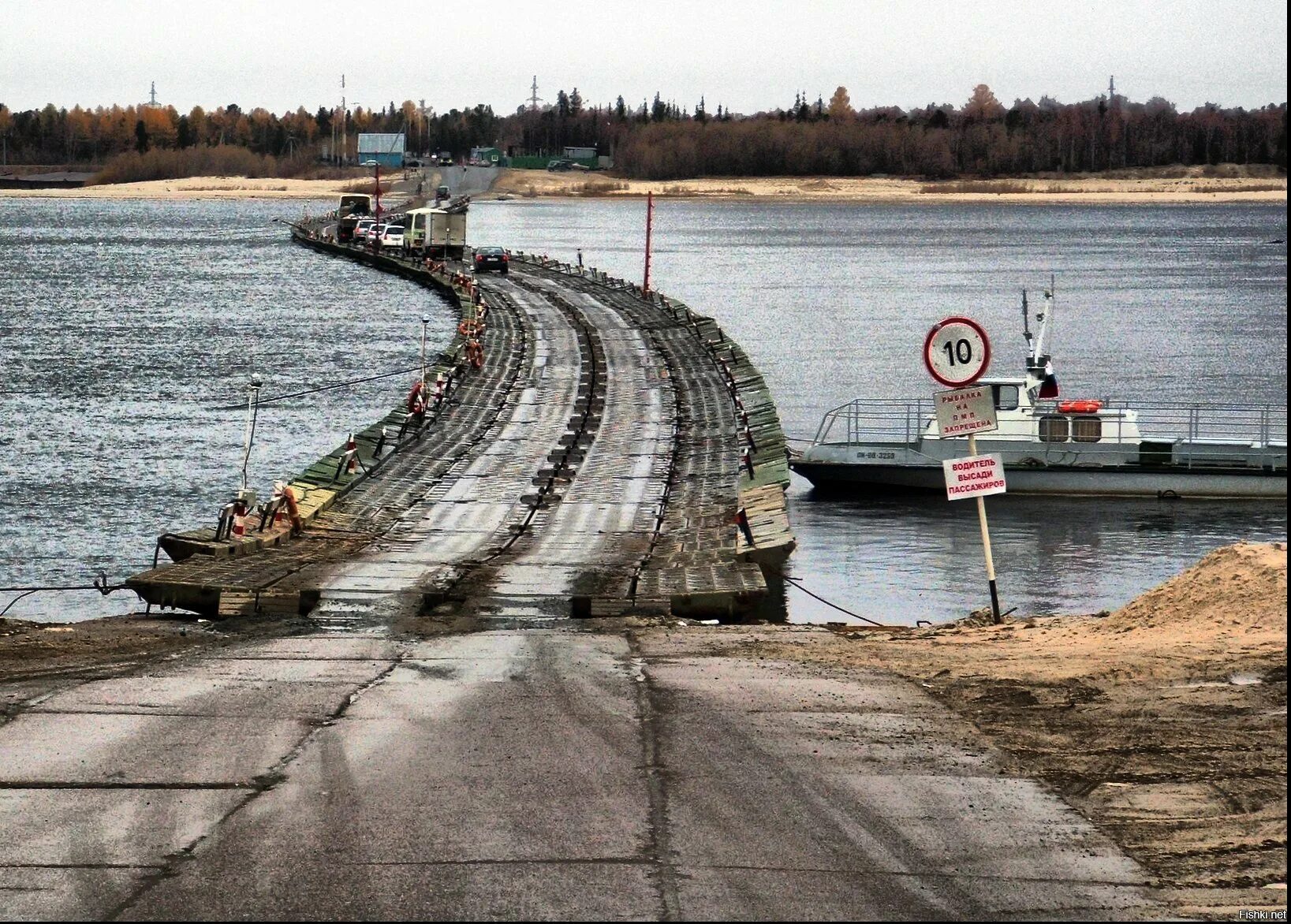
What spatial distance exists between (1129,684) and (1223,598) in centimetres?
347

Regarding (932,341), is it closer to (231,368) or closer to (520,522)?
(520,522)

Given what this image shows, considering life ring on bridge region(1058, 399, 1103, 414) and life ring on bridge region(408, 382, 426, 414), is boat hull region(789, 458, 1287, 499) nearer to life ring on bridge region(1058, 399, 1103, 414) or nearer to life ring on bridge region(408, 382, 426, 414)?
life ring on bridge region(1058, 399, 1103, 414)

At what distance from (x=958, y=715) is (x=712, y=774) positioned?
262 centimetres

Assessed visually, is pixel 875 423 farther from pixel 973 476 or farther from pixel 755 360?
pixel 973 476

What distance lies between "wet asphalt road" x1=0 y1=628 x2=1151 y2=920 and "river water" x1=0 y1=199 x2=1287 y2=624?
48.6 feet

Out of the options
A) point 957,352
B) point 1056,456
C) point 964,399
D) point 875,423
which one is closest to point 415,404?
point 1056,456

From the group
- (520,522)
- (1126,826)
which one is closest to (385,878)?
(1126,826)

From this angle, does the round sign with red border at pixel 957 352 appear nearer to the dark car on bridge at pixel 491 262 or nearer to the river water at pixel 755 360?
the river water at pixel 755 360

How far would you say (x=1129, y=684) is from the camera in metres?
13.7

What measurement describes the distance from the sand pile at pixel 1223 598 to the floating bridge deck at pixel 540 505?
6120 mm

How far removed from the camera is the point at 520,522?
3050 cm

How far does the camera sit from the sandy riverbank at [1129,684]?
406 inches

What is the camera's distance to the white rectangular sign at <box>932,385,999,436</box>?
59.1ft

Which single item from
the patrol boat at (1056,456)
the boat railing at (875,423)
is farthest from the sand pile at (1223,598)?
the boat railing at (875,423)
